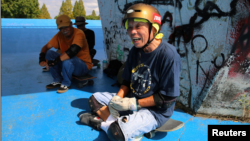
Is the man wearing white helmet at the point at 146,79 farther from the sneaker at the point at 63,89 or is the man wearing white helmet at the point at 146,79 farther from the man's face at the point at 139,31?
the sneaker at the point at 63,89

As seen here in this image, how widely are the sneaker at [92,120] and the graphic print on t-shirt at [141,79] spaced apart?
76 cm

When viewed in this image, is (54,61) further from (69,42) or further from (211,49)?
(211,49)

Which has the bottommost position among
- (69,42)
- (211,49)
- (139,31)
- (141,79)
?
(141,79)

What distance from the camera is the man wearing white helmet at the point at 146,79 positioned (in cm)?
192

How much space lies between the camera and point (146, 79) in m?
2.15

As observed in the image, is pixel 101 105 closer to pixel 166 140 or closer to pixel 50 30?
pixel 166 140

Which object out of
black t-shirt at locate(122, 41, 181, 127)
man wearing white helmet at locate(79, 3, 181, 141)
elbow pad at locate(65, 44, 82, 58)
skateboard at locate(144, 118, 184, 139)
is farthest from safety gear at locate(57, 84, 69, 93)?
skateboard at locate(144, 118, 184, 139)

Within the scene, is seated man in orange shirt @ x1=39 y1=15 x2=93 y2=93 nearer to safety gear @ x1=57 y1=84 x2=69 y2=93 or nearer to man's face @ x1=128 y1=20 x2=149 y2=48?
safety gear @ x1=57 y1=84 x2=69 y2=93

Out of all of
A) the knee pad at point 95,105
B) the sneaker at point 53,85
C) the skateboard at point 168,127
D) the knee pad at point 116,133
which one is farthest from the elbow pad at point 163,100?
the sneaker at point 53,85

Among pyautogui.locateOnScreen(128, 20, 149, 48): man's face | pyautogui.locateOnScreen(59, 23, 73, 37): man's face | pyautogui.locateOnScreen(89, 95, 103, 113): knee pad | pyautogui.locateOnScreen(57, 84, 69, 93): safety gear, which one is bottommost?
pyautogui.locateOnScreen(57, 84, 69, 93): safety gear

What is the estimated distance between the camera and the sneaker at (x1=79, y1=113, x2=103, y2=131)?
251cm

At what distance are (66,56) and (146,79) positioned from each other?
230 cm

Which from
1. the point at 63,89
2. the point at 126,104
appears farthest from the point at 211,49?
the point at 63,89

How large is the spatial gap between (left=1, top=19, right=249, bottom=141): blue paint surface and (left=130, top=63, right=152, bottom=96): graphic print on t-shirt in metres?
0.73
